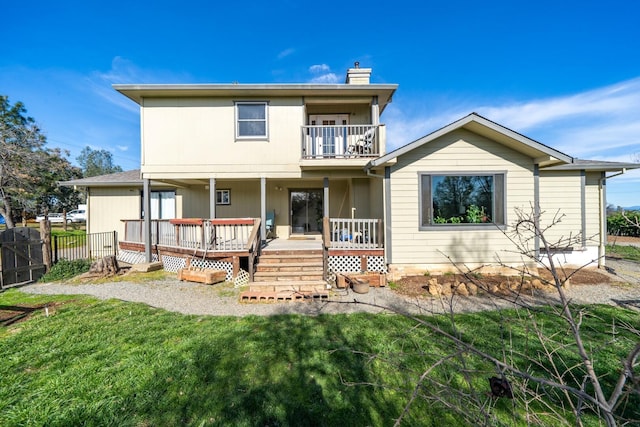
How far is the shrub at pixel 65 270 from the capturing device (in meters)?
8.30

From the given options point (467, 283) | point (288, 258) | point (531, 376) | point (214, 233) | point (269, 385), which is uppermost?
point (214, 233)

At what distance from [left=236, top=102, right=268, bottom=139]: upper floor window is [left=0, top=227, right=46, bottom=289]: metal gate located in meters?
7.37

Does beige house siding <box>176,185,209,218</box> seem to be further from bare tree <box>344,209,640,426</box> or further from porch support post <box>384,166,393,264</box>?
bare tree <box>344,209,640,426</box>

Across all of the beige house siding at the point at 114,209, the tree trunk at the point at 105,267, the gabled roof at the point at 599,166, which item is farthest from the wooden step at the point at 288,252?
the beige house siding at the point at 114,209

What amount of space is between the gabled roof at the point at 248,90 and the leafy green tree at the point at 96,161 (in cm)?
6805

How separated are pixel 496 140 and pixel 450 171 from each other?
63.9 inches

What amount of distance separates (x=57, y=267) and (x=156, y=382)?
335 inches

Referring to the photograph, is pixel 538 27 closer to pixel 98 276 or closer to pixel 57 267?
pixel 98 276

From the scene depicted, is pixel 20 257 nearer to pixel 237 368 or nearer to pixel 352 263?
pixel 237 368

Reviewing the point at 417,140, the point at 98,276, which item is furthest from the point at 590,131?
the point at 98,276

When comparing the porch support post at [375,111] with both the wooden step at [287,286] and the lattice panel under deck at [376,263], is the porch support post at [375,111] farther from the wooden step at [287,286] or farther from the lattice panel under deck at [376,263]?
the wooden step at [287,286]

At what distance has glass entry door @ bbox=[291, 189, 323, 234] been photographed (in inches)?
464

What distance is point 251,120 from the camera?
9.20m

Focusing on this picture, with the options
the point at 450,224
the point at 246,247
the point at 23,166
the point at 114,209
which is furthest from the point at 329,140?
the point at 23,166
